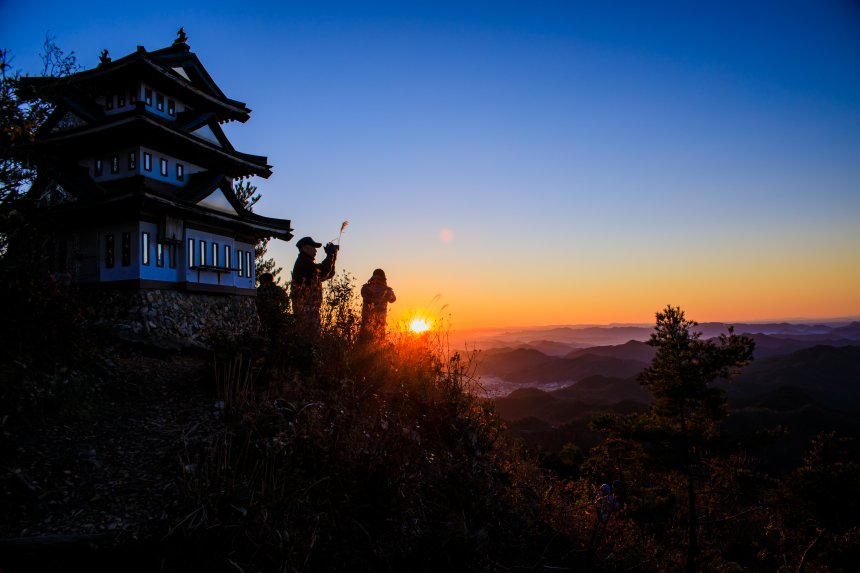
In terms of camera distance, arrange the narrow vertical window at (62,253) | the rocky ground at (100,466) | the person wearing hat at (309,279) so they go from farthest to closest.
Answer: the narrow vertical window at (62,253), the person wearing hat at (309,279), the rocky ground at (100,466)

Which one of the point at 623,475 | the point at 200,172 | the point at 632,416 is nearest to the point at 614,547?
the point at 632,416

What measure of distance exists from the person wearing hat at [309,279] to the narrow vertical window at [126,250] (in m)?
5.43

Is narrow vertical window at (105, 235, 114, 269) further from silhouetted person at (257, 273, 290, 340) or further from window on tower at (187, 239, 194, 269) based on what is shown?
silhouetted person at (257, 273, 290, 340)

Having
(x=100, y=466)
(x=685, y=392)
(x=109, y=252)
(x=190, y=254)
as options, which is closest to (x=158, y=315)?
(x=190, y=254)

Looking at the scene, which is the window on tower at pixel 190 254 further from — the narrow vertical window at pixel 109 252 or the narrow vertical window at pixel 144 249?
the narrow vertical window at pixel 109 252

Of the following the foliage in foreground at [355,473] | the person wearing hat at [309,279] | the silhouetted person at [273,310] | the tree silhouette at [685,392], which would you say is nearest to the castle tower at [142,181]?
the person wearing hat at [309,279]

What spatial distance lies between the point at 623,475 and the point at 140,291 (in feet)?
63.0

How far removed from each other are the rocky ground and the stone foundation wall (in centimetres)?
387

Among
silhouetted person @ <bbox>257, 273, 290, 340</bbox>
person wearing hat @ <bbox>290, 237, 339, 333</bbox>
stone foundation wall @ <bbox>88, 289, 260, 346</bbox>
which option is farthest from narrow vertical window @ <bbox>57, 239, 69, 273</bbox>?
silhouetted person @ <bbox>257, 273, 290, 340</bbox>

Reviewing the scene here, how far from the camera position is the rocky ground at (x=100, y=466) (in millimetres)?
3775

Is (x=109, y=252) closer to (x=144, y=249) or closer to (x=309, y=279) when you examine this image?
(x=144, y=249)

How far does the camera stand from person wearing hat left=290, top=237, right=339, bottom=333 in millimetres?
8438

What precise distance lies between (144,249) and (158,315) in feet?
6.76

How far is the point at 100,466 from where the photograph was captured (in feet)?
15.5
